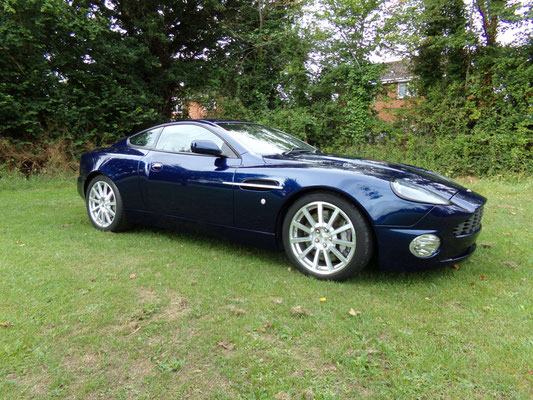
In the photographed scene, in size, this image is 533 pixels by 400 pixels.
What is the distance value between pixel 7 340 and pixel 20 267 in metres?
1.25

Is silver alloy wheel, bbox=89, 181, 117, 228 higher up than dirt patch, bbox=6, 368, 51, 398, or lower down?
higher up

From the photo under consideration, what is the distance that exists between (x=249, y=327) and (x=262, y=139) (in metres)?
2.15

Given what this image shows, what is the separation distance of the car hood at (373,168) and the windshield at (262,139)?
21cm

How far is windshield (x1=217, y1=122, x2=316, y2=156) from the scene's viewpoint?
3498 millimetres

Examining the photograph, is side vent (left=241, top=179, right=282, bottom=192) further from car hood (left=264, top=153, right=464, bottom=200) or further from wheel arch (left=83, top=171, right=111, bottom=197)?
wheel arch (left=83, top=171, right=111, bottom=197)

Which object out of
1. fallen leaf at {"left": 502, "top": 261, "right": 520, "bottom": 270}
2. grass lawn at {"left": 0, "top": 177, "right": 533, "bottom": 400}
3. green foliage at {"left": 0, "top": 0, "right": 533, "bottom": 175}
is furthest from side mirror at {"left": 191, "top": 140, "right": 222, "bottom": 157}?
green foliage at {"left": 0, "top": 0, "right": 533, "bottom": 175}

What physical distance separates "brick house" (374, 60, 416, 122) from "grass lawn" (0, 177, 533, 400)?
31.8 ft

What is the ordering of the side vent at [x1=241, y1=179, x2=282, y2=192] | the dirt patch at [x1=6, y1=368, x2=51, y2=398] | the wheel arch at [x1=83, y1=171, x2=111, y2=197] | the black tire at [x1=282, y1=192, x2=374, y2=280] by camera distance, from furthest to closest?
the wheel arch at [x1=83, y1=171, x2=111, y2=197] → the side vent at [x1=241, y1=179, x2=282, y2=192] → the black tire at [x1=282, y1=192, x2=374, y2=280] → the dirt patch at [x1=6, y1=368, x2=51, y2=398]

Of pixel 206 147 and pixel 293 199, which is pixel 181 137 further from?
pixel 293 199

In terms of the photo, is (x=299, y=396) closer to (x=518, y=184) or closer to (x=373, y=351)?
(x=373, y=351)

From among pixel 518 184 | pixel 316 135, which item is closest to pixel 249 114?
pixel 316 135

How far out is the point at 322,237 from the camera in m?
2.83

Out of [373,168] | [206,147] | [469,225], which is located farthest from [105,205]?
[469,225]

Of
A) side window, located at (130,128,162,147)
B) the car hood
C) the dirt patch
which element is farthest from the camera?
side window, located at (130,128,162,147)
